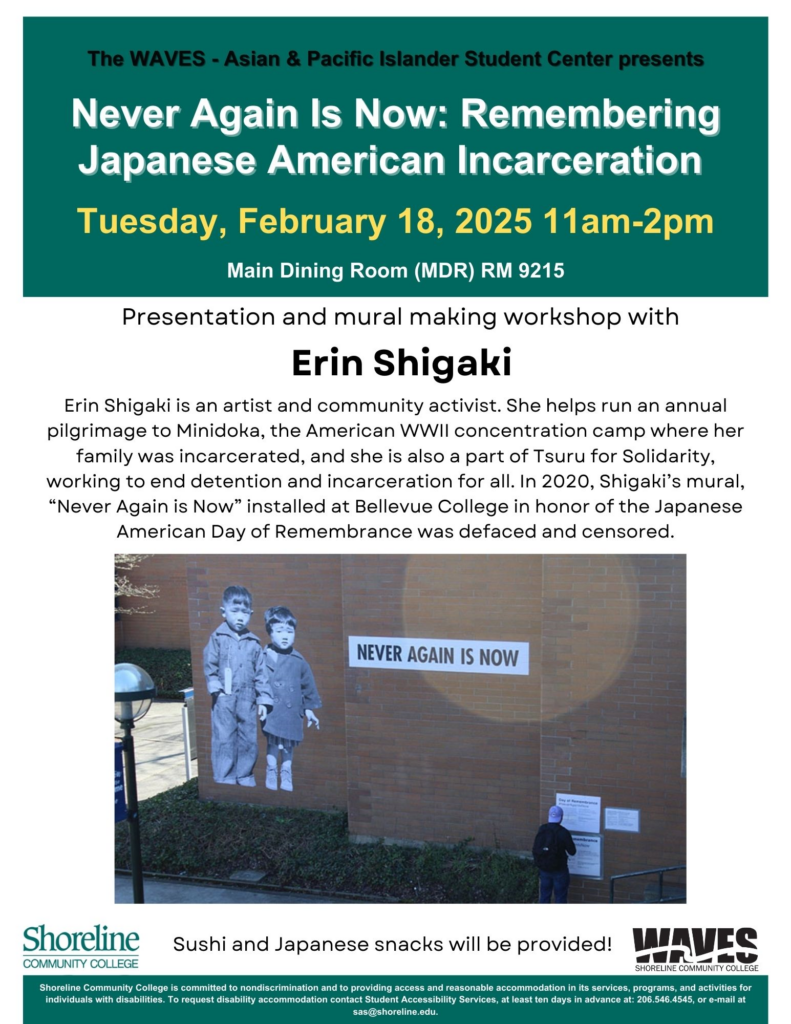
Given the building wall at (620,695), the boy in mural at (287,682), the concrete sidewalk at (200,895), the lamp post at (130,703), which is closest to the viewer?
the lamp post at (130,703)

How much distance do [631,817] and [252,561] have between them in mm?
5076

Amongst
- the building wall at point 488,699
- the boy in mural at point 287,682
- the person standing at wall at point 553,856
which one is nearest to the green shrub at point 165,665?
the boy in mural at point 287,682

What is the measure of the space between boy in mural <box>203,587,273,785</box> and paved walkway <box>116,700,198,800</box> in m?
1.30

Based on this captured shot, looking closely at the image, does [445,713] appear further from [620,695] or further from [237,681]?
[237,681]

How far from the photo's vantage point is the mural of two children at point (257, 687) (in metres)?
10.3

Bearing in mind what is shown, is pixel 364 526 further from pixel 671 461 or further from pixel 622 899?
pixel 622 899

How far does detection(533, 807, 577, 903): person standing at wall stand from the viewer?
7695mm

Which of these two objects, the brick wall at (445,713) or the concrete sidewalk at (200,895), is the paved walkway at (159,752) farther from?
the brick wall at (445,713)

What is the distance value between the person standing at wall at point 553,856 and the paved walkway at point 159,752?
5352 millimetres

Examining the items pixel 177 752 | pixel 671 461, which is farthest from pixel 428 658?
pixel 177 752

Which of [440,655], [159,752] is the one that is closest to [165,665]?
[159,752]

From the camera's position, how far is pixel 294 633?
10.3 meters

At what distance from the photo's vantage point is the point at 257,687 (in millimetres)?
10367

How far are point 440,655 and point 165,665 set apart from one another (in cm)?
1255
